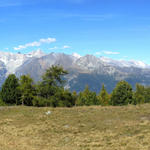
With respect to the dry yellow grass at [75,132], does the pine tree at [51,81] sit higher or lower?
higher

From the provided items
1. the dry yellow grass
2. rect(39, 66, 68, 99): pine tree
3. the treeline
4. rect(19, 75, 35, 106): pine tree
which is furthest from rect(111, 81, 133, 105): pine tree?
the dry yellow grass

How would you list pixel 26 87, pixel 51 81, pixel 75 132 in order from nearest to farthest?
1. pixel 75 132
2. pixel 51 81
3. pixel 26 87

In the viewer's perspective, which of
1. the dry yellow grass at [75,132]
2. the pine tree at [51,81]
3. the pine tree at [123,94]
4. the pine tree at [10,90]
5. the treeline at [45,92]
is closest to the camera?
the dry yellow grass at [75,132]

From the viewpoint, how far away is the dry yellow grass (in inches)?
790

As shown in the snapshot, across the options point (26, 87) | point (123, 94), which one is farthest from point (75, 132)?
point (123, 94)

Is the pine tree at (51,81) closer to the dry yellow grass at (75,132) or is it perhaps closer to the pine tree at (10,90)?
the pine tree at (10,90)

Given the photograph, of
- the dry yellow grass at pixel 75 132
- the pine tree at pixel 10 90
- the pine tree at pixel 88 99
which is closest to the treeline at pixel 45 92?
the pine tree at pixel 10 90

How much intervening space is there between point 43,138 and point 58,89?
133ft

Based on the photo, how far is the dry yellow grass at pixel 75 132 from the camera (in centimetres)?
2008

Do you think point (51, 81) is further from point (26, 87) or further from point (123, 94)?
point (123, 94)

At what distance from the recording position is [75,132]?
2511 centimetres

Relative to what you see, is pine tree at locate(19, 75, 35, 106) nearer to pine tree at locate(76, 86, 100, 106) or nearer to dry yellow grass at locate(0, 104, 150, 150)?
dry yellow grass at locate(0, 104, 150, 150)

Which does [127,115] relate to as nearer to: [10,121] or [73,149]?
[73,149]

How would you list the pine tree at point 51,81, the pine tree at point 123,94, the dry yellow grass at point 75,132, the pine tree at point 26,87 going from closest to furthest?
the dry yellow grass at point 75,132
the pine tree at point 51,81
the pine tree at point 26,87
the pine tree at point 123,94
